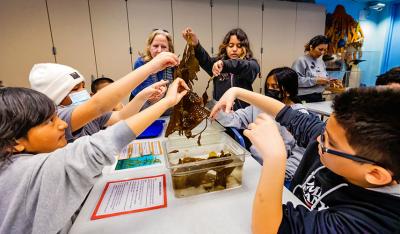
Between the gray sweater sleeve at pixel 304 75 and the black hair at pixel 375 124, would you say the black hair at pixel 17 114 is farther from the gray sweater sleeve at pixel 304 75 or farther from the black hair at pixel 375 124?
the gray sweater sleeve at pixel 304 75

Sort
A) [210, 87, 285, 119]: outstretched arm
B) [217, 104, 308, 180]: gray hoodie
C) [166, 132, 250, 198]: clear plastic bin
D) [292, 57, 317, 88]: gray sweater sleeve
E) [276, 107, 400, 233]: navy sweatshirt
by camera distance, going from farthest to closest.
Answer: [292, 57, 317, 88]: gray sweater sleeve, [217, 104, 308, 180]: gray hoodie, [210, 87, 285, 119]: outstretched arm, [166, 132, 250, 198]: clear plastic bin, [276, 107, 400, 233]: navy sweatshirt

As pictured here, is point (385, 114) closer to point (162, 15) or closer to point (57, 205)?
point (57, 205)

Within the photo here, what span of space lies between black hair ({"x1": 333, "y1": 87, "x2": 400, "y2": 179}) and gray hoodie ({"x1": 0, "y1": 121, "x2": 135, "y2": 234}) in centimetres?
76

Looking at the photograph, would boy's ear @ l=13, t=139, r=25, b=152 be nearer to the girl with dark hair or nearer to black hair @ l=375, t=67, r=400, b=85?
black hair @ l=375, t=67, r=400, b=85

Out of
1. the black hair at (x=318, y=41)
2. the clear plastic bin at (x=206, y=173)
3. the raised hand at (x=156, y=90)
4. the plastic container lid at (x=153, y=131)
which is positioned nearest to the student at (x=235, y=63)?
the raised hand at (x=156, y=90)

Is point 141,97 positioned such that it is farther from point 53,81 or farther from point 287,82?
point 287,82

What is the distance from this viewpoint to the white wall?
3.10 metres

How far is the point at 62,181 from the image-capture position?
2.10 ft

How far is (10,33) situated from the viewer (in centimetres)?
304

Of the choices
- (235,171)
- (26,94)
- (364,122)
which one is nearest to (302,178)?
(235,171)

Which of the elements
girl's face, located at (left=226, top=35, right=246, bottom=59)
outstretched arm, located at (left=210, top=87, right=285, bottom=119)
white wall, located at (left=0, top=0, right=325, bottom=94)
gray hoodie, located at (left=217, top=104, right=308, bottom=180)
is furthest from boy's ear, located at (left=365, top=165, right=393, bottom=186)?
white wall, located at (left=0, top=0, right=325, bottom=94)

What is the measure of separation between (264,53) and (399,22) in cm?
439

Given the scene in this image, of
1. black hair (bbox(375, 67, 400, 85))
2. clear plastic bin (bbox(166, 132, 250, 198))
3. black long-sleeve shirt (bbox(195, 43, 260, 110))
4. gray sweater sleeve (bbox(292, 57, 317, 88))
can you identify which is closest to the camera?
clear plastic bin (bbox(166, 132, 250, 198))

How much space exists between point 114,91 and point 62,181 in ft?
1.67
